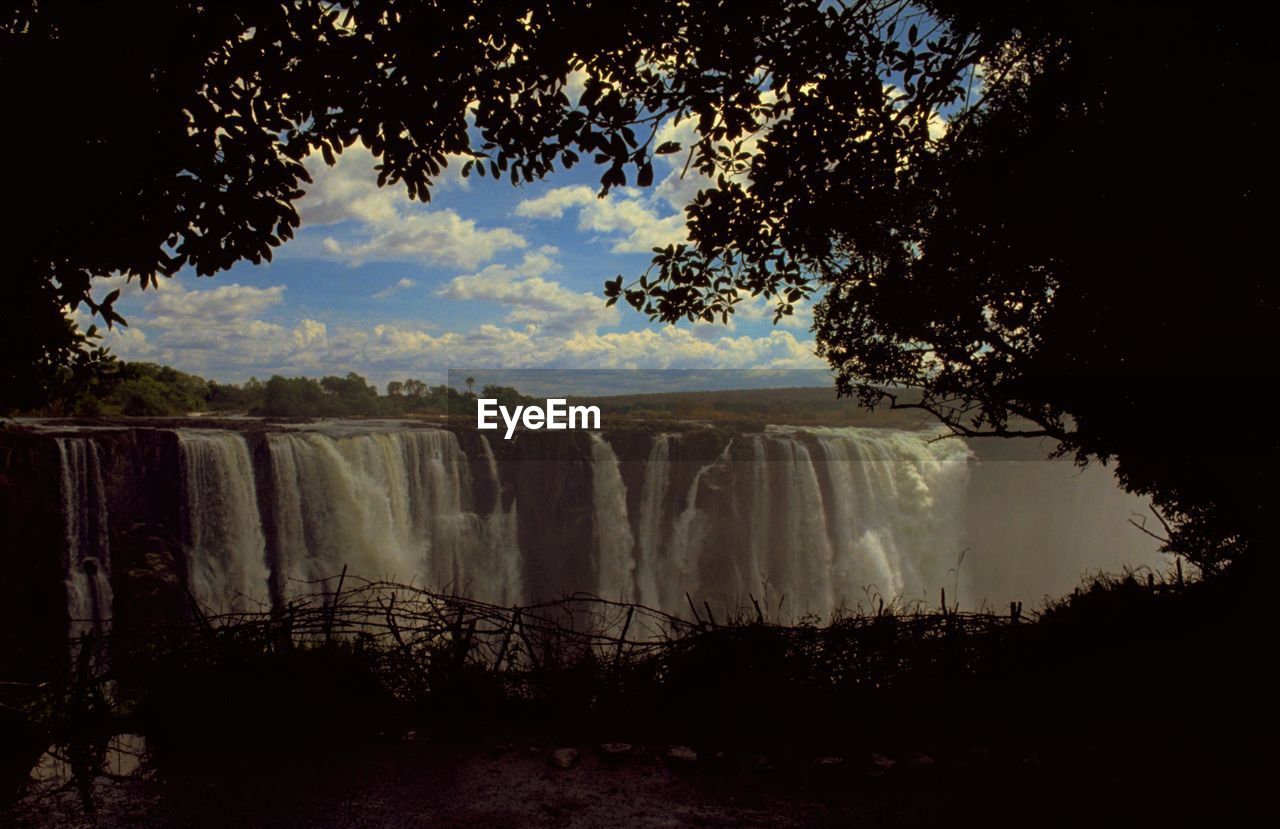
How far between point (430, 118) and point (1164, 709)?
19.8 ft

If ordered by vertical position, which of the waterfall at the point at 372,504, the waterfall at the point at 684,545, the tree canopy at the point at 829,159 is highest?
the tree canopy at the point at 829,159

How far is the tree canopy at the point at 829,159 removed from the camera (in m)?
4.46

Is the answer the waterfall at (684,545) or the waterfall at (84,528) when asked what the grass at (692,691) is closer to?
the waterfall at (84,528)

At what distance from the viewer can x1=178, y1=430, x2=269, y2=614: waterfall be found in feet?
68.7

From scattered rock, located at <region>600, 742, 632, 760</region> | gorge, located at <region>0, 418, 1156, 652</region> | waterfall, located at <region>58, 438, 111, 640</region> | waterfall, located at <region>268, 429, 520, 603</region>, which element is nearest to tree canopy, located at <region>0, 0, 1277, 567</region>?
scattered rock, located at <region>600, 742, 632, 760</region>

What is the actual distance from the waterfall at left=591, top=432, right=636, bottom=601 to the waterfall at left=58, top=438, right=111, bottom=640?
15.8 metres

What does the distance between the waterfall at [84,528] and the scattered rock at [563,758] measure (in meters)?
19.8

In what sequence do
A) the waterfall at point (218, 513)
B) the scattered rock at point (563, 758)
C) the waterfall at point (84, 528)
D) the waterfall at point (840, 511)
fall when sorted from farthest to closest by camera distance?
1. the waterfall at point (840, 511)
2. the waterfall at point (218, 513)
3. the waterfall at point (84, 528)
4. the scattered rock at point (563, 758)

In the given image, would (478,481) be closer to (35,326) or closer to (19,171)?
(35,326)

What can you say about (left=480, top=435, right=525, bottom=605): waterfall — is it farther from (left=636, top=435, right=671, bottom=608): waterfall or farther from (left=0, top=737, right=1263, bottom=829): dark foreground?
(left=0, top=737, right=1263, bottom=829): dark foreground

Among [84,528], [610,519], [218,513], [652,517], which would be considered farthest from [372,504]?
[652,517]

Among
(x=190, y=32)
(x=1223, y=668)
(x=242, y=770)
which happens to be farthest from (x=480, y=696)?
(x=1223, y=668)

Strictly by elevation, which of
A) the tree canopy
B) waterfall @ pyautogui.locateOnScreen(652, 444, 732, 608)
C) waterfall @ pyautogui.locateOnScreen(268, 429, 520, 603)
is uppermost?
the tree canopy

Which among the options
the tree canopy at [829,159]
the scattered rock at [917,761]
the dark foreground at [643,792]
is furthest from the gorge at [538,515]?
the dark foreground at [643,792]
